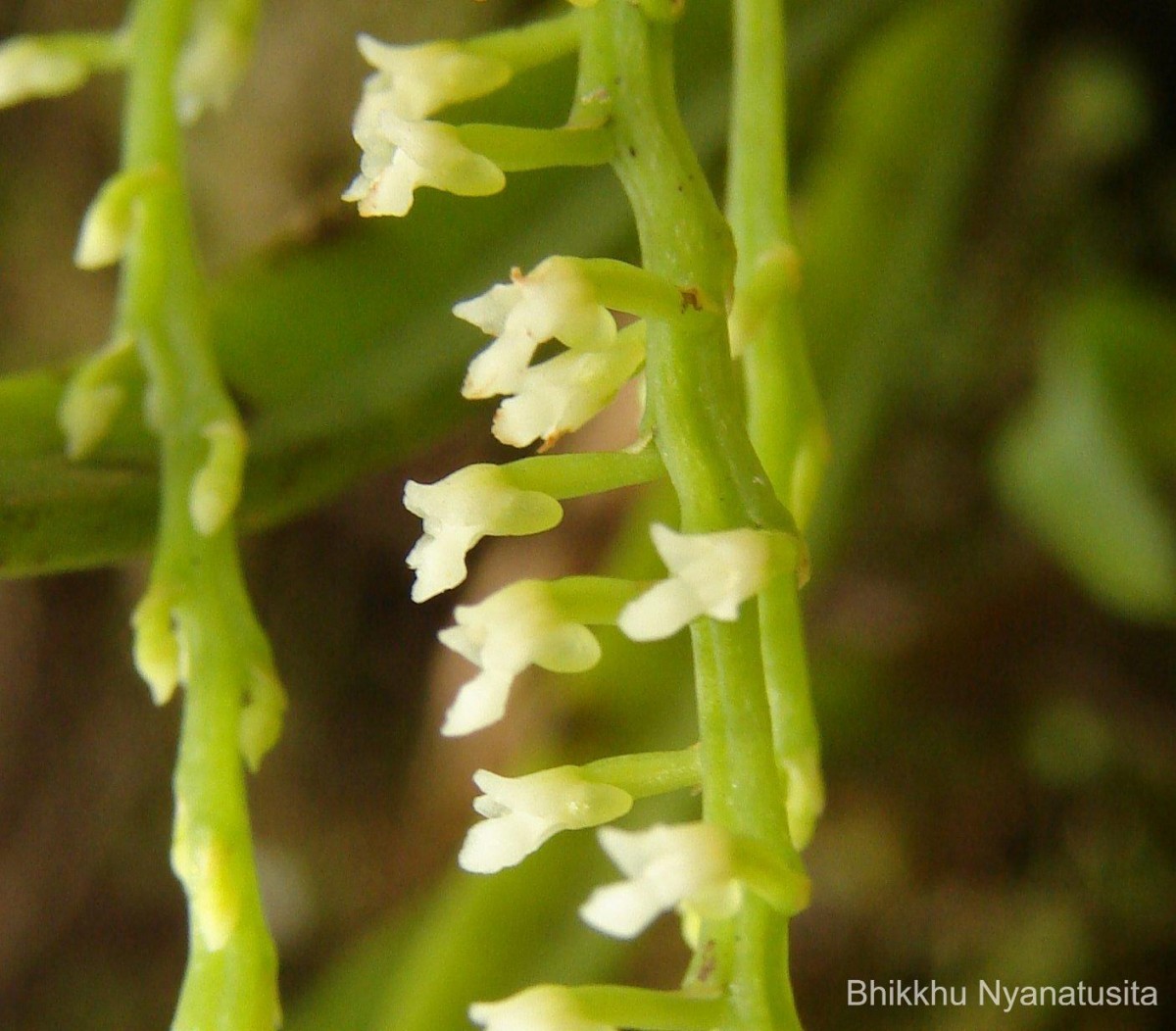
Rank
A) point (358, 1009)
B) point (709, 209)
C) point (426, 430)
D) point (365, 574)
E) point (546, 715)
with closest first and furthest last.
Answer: point (709, 209)
point (426, 430)
point (546, 715)
point (358, 1009)
point (365, 574)

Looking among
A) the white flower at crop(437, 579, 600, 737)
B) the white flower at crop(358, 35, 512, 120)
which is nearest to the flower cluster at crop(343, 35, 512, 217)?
the white flower at crop(358, 35, 512, 120)

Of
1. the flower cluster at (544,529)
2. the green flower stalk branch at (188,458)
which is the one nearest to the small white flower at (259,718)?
the green flower stalk branch at (188,458)

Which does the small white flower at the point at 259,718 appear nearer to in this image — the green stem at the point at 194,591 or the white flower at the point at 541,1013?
the green stem at the point at 194,591

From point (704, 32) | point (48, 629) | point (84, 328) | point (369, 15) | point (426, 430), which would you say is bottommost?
point (426, 430)

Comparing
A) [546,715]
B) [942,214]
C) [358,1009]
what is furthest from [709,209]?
[358,1009]

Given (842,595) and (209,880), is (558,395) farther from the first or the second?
(842,595)

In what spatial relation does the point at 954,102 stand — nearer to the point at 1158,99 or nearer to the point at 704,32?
the point at 1158,99
